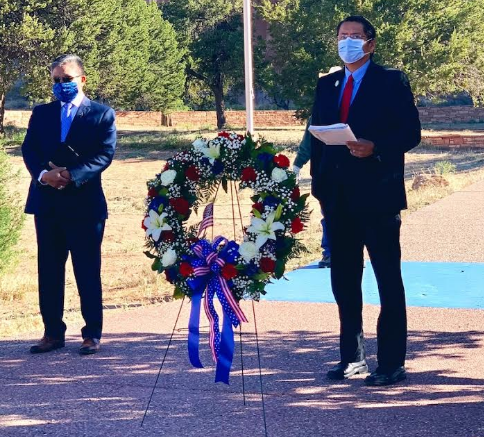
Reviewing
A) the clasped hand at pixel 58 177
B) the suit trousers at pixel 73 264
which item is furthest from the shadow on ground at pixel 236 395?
the clasped hand at pixel 58 177

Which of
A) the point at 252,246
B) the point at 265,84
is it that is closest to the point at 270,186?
the point at 252,246

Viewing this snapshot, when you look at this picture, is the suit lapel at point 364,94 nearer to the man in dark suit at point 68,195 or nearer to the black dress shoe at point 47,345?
the man in dark suit at point 68,195

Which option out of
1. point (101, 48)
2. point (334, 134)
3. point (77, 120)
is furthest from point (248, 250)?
point (101, 48)

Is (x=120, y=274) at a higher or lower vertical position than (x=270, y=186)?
lower

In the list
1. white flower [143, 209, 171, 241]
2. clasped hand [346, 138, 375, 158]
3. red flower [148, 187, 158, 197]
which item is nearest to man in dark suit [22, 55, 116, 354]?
red flower [148, 187, 158, 197]

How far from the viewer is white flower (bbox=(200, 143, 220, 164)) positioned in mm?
5781

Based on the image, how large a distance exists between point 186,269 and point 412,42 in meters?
39.0

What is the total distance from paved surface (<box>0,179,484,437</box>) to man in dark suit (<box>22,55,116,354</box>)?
29 cm

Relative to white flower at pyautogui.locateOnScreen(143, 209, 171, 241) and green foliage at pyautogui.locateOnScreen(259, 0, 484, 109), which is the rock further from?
green foliage at pyautogui.locateOnScreen(259, 0, 484, 109)

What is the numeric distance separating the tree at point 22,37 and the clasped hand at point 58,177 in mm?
37134

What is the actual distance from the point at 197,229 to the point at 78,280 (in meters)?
1.28

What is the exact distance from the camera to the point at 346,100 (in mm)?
5902

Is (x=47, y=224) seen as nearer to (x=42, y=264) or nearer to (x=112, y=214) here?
(x=42, y=264)

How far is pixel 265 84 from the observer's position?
53531 mm
